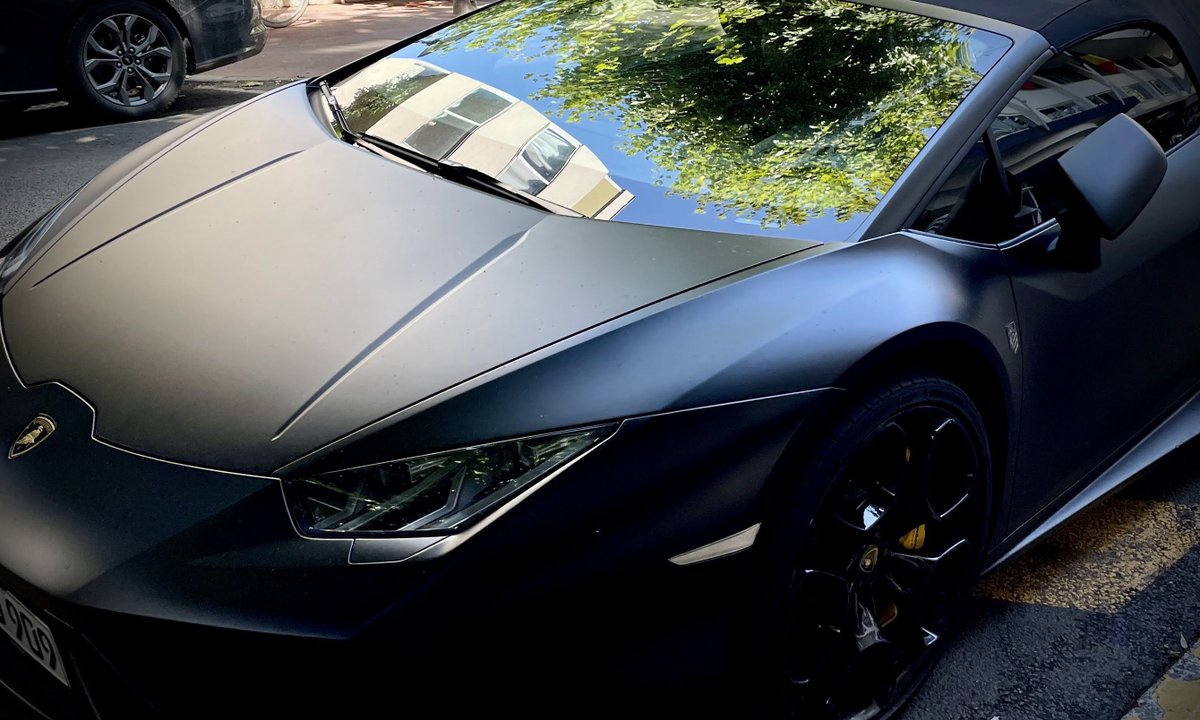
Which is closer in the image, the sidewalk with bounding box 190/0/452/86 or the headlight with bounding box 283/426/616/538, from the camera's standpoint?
the headlight with bounding box 283/426/616/538

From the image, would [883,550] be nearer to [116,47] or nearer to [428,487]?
[428,487]

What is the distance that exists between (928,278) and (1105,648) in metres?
1.12

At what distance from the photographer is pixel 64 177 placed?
5.65 m

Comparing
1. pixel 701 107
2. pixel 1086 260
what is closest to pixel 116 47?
pixel 701 107

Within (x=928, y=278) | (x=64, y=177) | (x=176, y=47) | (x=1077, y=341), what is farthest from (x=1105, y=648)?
(x=176, y=47)

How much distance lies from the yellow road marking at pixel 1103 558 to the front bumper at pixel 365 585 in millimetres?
1371

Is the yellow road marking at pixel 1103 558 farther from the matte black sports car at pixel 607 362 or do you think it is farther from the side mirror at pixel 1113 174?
the side mirror at pixel 1113 174

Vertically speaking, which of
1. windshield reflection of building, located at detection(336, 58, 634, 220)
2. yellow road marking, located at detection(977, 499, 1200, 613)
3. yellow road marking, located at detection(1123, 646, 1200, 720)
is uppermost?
windshield reflection of building, located at detection(336, 58, 634, 220)

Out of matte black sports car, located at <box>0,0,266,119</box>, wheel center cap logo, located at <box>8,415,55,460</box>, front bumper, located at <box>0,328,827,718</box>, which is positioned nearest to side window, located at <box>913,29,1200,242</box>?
front bumper, located at <box>0,328,827,718</box>

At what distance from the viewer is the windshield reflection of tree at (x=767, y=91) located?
93.8 inches

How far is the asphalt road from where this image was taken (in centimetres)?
259

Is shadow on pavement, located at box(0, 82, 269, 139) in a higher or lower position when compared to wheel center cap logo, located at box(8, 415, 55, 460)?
lower

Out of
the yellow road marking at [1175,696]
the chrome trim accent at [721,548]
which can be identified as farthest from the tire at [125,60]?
the yellow road marking at [1175,696]

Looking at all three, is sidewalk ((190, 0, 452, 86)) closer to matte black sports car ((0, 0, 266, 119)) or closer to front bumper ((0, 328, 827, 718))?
matte black sports car ((0, 0, 266, 119))
